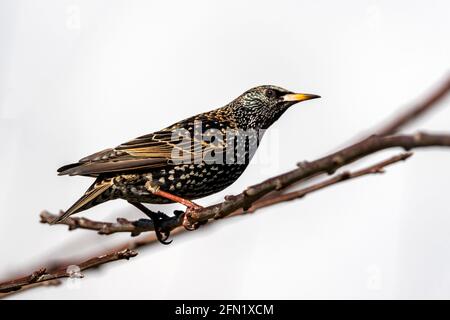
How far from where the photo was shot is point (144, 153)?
6340 millimetres

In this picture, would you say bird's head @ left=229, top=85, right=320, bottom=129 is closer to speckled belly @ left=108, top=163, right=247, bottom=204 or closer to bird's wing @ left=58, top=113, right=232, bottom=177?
bird's wing @ left=58, top=113, right=232, bottom=177

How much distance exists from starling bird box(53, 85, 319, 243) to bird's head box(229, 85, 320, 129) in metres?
0.06

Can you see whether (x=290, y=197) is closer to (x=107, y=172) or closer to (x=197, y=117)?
(x=107, y=172)

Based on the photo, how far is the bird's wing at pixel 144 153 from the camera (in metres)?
5.73

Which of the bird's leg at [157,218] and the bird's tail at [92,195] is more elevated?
the bird's tail at [92,195]

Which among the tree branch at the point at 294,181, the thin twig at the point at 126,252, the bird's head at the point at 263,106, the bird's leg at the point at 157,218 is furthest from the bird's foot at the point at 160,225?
the thin twig at the point at 126,252

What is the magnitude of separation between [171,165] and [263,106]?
1508mm

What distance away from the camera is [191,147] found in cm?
660

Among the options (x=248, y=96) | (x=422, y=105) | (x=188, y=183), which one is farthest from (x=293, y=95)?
(x=422, y=105)

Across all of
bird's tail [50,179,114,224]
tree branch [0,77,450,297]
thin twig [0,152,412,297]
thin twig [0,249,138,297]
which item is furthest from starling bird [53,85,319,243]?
thin twig [0,249,138,297]

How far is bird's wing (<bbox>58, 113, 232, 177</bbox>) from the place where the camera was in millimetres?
5727

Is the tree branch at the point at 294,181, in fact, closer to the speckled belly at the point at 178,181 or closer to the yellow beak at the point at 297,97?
the speckled belly at the point at 178,181

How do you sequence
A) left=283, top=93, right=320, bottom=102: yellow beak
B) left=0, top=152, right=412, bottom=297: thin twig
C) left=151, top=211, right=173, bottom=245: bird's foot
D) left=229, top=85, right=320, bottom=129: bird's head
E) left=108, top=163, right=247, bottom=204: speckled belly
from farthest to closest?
1. left=229, top=85, right=320, bottom=129: bird's head
2. left=283, top=93, right=320, bottom=102: yellow beak
3. left=108, top=163, right=247, bottom=204: speckled belly
4. left=151, top=211, right=173, bottom=245: bird's foot
5. left=0, top=152, right=412, bottom=297: thin twig

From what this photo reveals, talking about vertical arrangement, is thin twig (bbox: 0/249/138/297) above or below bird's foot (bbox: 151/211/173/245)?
below
